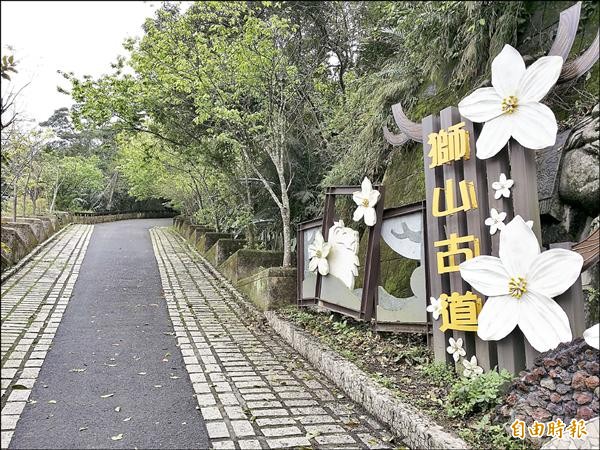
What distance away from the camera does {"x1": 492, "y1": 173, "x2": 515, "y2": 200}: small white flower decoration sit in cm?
381

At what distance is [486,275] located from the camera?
12.3ft

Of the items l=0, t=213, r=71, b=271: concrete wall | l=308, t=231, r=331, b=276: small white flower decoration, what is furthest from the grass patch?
l=0, t=213, r=71, b=271: concrete wall

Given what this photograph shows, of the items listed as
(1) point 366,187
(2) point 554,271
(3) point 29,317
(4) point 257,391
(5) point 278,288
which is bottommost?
(4) point 257,391

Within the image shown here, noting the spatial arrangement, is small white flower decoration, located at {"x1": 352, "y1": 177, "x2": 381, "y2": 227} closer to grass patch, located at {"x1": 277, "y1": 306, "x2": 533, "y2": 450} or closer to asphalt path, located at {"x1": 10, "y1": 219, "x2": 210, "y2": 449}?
grass patch, located at {"x1": 277, "y1": 306, "x2": 533, "y2": 450}

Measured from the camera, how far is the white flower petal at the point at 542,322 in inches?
132

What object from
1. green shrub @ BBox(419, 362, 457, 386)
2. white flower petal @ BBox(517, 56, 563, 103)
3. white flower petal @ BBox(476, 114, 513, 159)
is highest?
white flower petal @ BBox(517, 56, 563, 103)

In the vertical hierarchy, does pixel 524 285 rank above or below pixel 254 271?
above

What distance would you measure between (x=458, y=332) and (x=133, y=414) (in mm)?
2830

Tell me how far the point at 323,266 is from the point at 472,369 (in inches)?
110

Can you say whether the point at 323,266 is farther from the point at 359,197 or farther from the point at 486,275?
the point at 486,275

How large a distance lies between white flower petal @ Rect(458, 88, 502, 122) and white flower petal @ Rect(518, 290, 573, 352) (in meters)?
1.40

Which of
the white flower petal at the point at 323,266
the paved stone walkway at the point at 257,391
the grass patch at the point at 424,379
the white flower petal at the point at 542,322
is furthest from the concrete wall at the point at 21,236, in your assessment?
the white flower petal at the point at 542,322

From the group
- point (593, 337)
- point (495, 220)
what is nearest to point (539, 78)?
point (495, 220)

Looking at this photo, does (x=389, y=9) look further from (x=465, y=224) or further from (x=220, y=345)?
(x=220, y=345)
